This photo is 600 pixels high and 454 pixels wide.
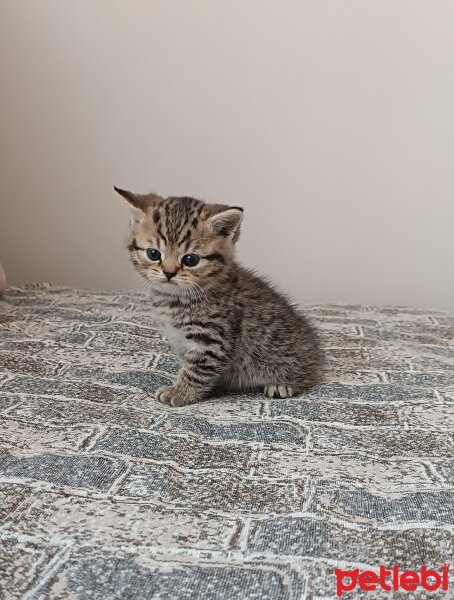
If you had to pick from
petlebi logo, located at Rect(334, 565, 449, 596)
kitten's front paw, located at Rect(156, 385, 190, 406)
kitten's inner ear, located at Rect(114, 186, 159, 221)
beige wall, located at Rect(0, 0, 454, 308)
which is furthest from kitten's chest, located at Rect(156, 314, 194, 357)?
beige wall, located at Rect(0, 0, 454, 308)

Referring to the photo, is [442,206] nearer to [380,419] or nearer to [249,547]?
[380,419]

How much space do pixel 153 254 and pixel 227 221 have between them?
174 millimetres

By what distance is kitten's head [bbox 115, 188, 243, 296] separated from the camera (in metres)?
1.38

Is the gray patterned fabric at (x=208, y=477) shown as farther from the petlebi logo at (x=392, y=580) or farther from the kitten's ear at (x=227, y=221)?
the kitten's ear at (x=227, y=221)

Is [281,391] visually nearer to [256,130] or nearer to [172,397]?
[172,397]

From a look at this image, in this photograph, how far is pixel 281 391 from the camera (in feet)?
4.56

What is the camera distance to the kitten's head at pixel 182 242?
1.38 meters

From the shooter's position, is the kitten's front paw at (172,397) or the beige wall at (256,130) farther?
the beige wall at (256,130)

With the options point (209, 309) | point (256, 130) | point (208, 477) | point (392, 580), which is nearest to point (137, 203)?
point (209, 309)

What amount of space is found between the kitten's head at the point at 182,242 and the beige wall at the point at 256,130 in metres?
1.18

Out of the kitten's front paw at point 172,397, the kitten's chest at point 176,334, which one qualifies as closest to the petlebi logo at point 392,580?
the kitten's front paw at point 172,397

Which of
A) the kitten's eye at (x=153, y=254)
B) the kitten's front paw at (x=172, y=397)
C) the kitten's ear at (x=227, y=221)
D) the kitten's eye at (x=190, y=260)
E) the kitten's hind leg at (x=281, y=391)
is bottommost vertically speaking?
the kitten's hind leg at (x=281, y=391)

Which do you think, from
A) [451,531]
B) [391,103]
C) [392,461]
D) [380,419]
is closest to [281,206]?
[391,103]

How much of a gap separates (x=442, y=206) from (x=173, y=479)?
1.99 metres
